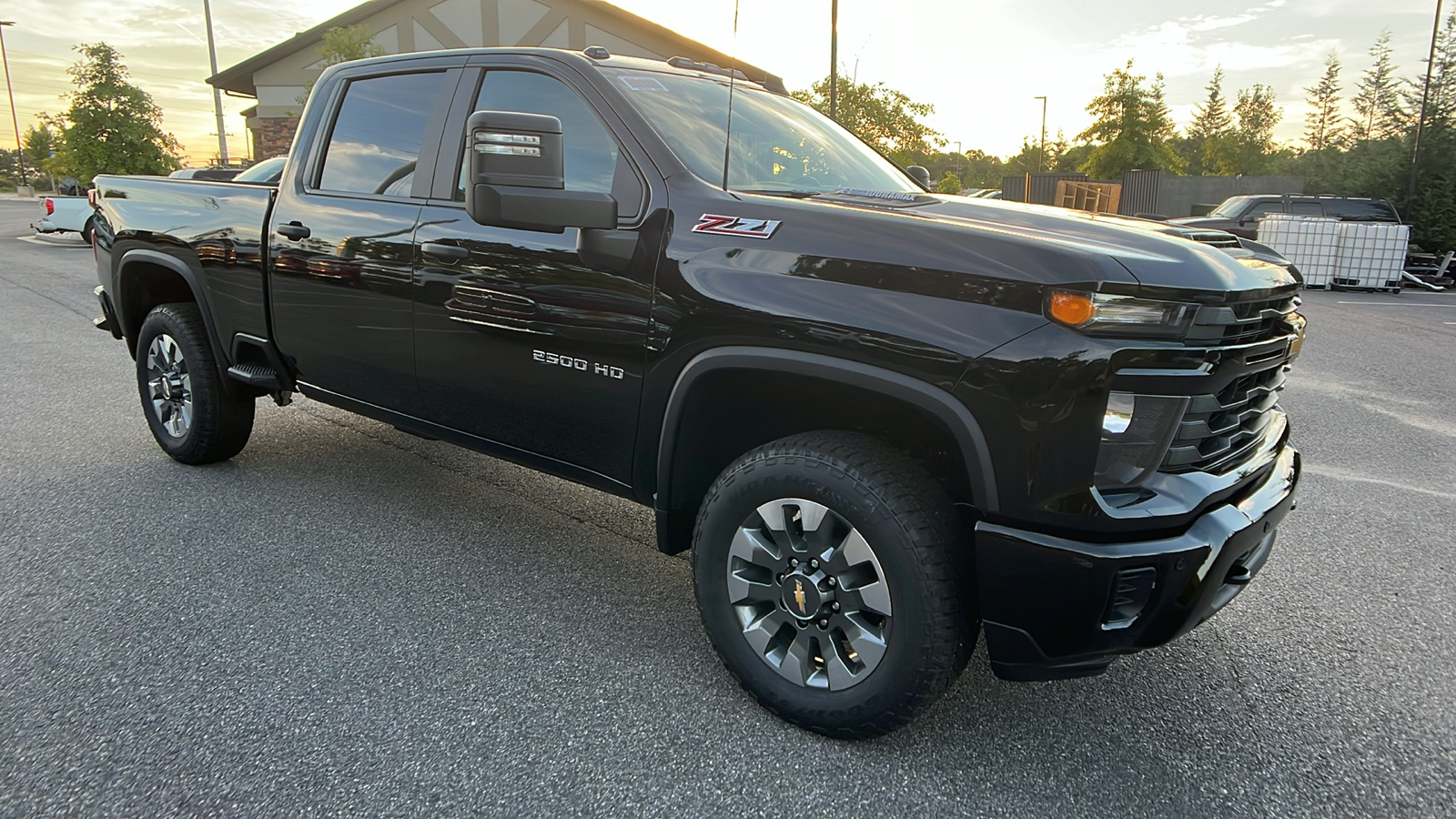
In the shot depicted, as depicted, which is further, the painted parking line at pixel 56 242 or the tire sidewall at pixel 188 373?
the painted parking line at pixel 56 242

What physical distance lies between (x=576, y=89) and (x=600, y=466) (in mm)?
1266

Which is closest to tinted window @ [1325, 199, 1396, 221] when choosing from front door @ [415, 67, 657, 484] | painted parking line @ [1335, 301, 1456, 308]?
painted parking line @ [1335, 301, 1456, 308]

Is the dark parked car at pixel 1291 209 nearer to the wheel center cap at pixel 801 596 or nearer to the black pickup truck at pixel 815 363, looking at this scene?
the black pickup truck at pixel 815 363

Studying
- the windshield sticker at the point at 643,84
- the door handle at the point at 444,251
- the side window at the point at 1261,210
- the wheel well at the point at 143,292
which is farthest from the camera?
the side window at the point at 1261,210

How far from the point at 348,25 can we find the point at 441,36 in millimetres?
3296

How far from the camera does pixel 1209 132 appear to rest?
250 feet

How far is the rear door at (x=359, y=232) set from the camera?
3408mm

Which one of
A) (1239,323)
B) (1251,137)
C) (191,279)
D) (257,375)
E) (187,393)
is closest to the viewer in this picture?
(1239,323)

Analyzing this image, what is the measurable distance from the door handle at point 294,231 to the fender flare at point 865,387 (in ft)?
6.74

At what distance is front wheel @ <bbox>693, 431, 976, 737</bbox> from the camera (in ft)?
7.36

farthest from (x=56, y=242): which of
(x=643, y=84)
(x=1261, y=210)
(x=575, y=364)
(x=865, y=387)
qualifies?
(x=1261, y=210)

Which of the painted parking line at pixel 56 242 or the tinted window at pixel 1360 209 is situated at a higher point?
the tinted window at pixel 1360 209

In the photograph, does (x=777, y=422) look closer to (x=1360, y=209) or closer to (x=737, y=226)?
(x=737, y=226)

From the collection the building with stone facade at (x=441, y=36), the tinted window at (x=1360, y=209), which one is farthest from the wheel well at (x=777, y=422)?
the building with stone facade at (x=441, y=36)
